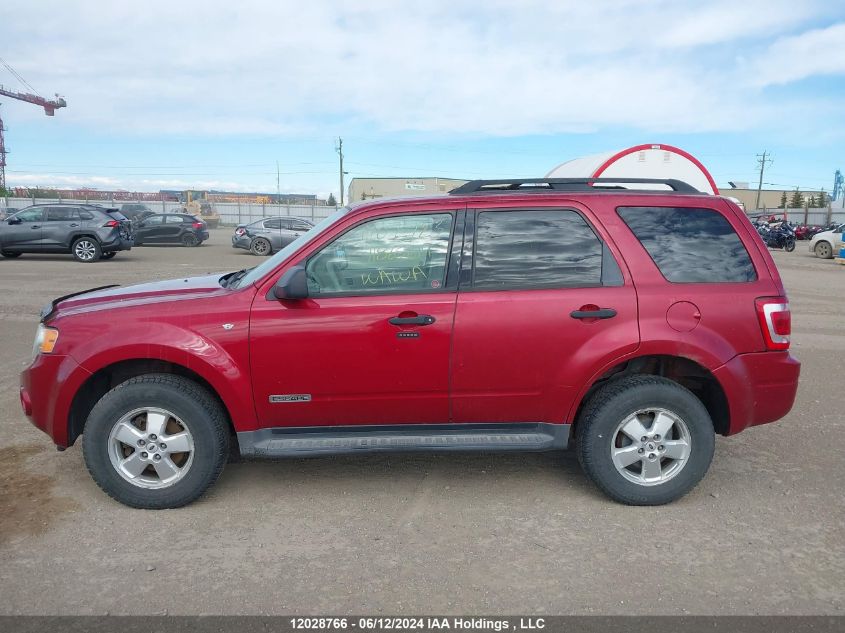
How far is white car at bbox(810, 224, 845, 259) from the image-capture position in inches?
891

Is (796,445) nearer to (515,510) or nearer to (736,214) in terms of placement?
(736,214)

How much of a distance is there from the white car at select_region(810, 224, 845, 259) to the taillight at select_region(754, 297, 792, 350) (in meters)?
22.7

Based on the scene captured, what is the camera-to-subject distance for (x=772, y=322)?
12.0ft

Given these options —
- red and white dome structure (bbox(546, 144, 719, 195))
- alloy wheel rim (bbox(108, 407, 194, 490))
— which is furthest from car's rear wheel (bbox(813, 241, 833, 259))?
alloy wheel rim (bbox(108, 407, 194, 490))

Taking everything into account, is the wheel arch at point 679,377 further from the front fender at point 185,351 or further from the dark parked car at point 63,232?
the dark parked car at point 63,232

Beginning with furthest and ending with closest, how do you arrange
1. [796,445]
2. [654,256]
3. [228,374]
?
[796,445] → [654,256] → [228,374]

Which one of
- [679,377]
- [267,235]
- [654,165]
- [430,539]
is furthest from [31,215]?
[679,377]

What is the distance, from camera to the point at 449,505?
3.73 metres

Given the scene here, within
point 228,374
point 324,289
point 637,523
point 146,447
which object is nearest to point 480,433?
point 637,523

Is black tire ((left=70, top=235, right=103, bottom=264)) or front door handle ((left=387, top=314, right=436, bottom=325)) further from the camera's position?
black tire ((left=70, top=235, right=103, bottom=264))

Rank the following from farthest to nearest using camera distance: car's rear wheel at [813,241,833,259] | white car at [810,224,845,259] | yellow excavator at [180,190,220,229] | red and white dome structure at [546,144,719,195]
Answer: yellow excavator at [180,190,220,229], car's rear wheel at [813,241,833,259], white car at [810,224,845,259], red and white dome structure at [546,144,719,195]

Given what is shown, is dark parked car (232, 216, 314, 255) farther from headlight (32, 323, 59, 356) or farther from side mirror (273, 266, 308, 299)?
side mirror (273, 266, 308, 299)

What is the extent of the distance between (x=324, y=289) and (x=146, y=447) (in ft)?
4.25

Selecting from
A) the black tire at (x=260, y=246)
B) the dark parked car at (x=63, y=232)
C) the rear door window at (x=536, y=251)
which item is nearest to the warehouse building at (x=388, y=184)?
the black tire at (x=260, y=246)
